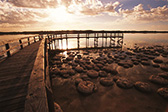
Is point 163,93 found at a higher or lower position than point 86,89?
lower

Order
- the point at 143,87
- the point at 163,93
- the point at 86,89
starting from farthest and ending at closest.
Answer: the point at 143,87 → the point at 86,89 → the point at 163,93

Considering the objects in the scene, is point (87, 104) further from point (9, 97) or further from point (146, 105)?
point (9, 97)

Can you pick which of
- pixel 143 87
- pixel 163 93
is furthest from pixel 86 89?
pixel 163 93

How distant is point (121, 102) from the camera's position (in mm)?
5270

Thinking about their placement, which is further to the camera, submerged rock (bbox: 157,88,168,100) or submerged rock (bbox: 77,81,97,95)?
submerged rock (bbox: 77,81,97,95)

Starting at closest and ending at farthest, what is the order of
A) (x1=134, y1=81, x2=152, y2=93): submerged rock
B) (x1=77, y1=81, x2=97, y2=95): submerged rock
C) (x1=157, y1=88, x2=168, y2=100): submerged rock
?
(x1=157, y1=88, x2=168, y2=100): submerged rock < (x1=77, y1=81, x2=97, y2=95): submerged rock < (x1=134, y1=81, x2=152, y2=93): submerged rock

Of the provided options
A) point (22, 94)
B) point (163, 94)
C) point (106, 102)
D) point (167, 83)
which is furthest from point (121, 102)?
point (22, 94)

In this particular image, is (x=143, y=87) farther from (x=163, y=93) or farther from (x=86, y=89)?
(x=86, y=89)

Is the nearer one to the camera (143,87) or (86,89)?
(86,89)

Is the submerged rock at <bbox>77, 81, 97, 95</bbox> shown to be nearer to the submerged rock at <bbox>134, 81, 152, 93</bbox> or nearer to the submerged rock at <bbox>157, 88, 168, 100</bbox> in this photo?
the submerged rock at <bbox>134, 81, 152, 93</bbox>

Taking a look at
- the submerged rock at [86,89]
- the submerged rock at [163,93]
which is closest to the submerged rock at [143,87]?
the submerged rock at [163,93]

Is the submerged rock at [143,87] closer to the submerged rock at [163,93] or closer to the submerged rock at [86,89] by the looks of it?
the submerged rock at [163,93]

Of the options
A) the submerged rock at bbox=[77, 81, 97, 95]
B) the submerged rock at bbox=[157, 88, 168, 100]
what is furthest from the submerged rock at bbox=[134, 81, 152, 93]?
the submerged rock at bbox=[77, 81, 97, 95]

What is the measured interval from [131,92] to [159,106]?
1.58 m
